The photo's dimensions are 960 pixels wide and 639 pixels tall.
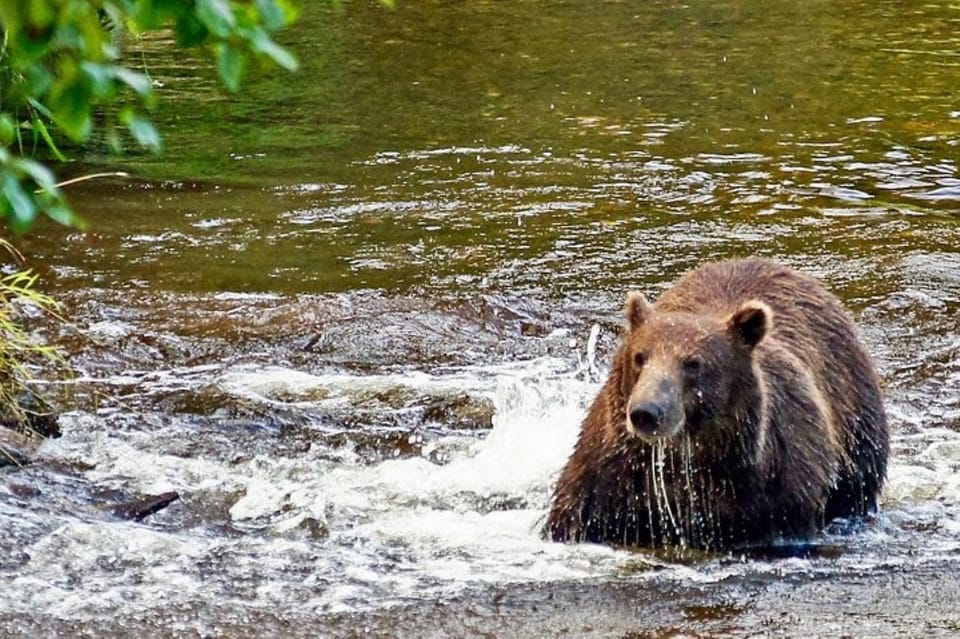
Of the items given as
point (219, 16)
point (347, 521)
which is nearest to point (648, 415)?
point (347, 521)

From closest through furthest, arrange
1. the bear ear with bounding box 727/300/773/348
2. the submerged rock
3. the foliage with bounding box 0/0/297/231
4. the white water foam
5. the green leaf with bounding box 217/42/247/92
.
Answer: the foliage with bounding box 0/0/297/231 < the green leaf with bounding box 217/42/247/92 < the white water foam < the bear ear with bounding box 727/300/773/348 < the submerged rock

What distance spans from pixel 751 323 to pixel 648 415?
681 millimetres

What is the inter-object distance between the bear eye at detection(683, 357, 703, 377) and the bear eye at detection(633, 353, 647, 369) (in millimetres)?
155

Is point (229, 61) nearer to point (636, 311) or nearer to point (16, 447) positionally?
point (636, 311)

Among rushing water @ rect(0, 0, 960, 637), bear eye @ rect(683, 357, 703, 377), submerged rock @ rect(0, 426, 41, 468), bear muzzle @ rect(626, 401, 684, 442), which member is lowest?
rushing water @ rect(0, 0, 960, 637)

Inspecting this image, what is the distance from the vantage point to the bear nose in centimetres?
587

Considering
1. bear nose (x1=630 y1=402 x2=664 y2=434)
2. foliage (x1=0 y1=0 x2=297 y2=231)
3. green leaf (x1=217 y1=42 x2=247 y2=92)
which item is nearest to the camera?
foliage (x1=0 y1=0 x2=297 y2=231)

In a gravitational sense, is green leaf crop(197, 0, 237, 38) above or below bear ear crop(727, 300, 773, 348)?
above

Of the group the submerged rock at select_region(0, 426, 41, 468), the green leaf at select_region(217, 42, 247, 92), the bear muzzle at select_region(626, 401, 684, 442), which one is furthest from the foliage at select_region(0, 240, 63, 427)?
the green leaf at select_region(217, 42, 247, 92)

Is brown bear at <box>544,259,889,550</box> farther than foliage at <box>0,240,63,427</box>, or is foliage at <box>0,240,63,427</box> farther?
foliage at <box>0,240,63,427</box>

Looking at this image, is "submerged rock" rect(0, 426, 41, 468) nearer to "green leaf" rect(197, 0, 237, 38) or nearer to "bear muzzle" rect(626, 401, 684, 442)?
"bear muzzle" rect(626, 401, 684, 442)

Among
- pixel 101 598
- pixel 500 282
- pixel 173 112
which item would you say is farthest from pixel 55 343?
pixel 173 112

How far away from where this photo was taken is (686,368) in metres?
6.10

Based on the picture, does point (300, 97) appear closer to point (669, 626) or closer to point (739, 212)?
point (739, 212)
